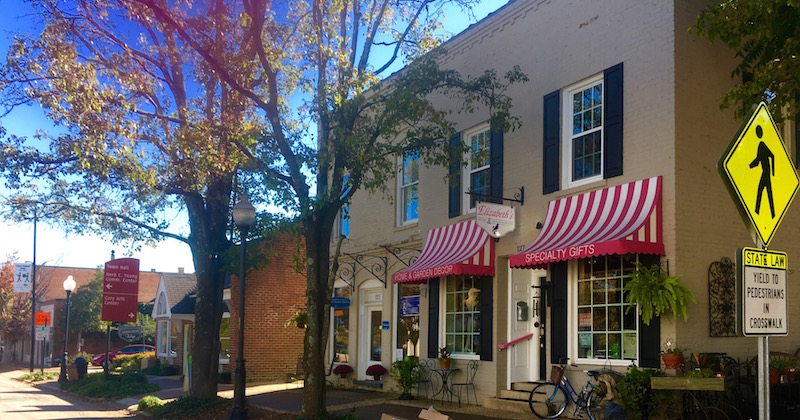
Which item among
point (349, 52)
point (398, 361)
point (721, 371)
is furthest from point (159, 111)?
point (721, 371)

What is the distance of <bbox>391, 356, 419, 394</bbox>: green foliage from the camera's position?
16.9 meters

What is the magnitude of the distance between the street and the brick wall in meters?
5.35

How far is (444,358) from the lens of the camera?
16172mm

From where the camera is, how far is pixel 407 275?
624 inches

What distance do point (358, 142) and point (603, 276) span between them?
478 centimetres

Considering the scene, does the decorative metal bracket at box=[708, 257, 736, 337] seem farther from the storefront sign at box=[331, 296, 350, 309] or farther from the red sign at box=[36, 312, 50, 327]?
the red sign at box=[36, 312, 50, 327]

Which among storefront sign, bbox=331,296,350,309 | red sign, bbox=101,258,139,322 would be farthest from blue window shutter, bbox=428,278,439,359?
red sign, bbox=101,258,139,322

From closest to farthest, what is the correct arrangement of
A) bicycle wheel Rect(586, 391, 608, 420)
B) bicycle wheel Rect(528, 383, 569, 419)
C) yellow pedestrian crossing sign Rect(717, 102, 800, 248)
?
1. yellow pedestrian crossing sign Rect(717, 102, 800, 248)
2. bicycle wheel Rect(586, 391, 608, 420)
3. bicycle wheel Rect(528, 383, 569, 419)

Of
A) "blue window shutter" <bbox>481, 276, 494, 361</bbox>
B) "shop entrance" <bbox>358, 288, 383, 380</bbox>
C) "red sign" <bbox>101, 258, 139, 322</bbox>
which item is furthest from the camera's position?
"red sign" <bbox>101, 258, 139, 322</bbox>

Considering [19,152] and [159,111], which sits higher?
[159,111]

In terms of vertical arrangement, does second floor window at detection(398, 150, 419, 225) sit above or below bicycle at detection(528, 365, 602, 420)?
above

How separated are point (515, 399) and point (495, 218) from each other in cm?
352

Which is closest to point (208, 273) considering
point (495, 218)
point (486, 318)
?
point (486, 318)

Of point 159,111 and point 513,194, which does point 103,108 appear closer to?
point 159,111
